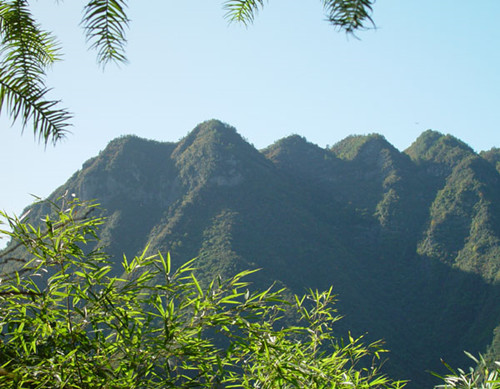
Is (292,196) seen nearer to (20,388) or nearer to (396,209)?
(396,209)

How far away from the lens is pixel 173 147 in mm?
84188

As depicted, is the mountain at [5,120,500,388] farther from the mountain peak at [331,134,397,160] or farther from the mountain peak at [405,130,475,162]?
the mountain peak at [331,134,397,160]

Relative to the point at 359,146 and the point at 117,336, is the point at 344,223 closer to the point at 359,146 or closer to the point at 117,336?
the point at 359,146

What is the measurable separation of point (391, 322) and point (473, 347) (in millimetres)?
9567

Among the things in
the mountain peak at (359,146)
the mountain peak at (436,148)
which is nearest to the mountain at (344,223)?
the mountain peak at (436,148)

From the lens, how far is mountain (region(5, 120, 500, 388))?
56.9 meters

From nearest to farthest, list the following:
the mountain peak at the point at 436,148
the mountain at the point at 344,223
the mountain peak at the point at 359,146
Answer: the mountain at the point at 344,223, the mountain peak at the point at 436,148, the mountain peak at the point at 359,146

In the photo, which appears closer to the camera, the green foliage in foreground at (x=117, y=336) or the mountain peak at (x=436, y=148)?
the green foliage in foreground at (x=117, y=336)

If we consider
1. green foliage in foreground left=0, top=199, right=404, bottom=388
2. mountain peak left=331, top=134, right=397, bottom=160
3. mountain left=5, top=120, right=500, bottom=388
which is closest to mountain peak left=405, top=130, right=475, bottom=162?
mountain left=5, top=120, right=500, bottom=388

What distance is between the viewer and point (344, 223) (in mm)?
76375

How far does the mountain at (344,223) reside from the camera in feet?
187

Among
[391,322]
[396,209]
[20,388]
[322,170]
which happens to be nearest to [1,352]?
[20,388]

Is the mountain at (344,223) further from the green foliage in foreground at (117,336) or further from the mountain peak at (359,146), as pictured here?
the green foliage in foreground at (117,336)

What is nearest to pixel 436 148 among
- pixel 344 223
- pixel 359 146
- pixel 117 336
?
pixel 359 146
